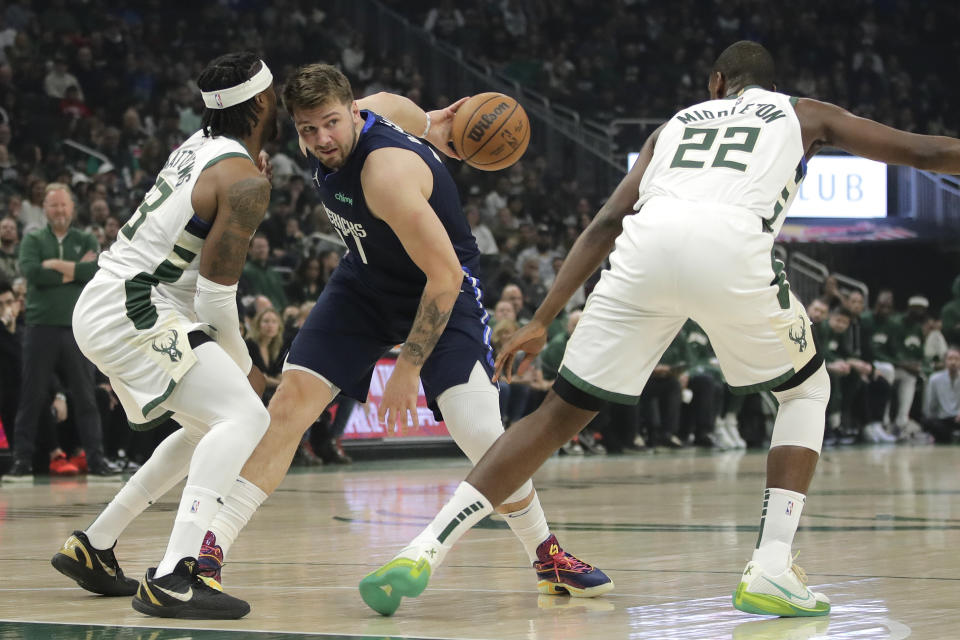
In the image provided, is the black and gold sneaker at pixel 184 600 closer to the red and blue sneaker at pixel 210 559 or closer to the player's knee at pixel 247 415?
the red and blue sneaker at pixel 210 559

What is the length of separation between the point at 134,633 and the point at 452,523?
3.21 ft

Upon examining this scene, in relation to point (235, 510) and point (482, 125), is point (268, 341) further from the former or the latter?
point (235, 510)

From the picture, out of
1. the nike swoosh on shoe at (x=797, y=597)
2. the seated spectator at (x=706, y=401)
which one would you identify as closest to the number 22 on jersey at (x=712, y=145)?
the nike swoosh on shoe at (x=797, y=597)

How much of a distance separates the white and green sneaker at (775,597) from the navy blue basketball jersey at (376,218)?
1626 mm

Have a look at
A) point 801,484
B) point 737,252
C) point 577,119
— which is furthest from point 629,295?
point 577,119

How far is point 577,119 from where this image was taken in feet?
75.6

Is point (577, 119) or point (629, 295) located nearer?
point (629, 295)

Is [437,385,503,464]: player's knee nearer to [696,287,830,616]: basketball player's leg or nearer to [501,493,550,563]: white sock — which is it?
[501,493,550,563]: white sock

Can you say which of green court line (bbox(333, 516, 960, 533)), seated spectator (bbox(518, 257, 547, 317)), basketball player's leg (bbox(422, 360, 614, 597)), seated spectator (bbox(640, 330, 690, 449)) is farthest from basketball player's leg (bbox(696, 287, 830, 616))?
seated spectator (bbox(518, 257, 547, 317))

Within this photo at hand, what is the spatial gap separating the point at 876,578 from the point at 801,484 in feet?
2.79

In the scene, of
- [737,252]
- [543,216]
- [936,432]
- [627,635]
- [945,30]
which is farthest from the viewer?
[945,30]

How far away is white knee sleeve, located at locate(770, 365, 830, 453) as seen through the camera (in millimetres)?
4332

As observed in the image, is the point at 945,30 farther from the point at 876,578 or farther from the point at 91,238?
the point at 876,578

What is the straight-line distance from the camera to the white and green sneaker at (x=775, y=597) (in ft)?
13.4
